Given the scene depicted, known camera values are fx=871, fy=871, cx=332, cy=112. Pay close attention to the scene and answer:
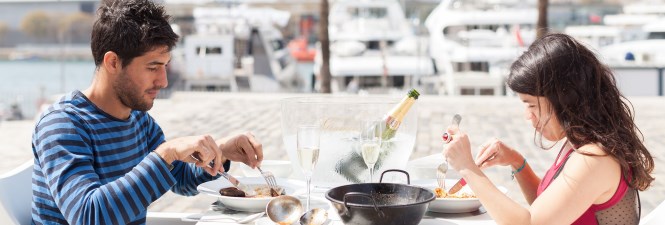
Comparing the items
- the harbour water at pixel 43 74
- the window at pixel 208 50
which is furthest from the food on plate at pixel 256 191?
the harbour water at pixel 43 74

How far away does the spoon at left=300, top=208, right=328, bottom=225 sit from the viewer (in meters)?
2.20

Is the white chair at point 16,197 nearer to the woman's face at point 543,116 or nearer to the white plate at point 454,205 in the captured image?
the white plate at point 454,205


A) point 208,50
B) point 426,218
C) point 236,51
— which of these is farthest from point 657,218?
point 236,51

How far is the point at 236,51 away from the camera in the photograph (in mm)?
27719

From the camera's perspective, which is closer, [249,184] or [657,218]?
[657,218]

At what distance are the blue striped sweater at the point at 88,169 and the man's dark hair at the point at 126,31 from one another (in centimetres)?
17

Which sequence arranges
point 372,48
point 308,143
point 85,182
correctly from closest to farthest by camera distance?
point 85,182
point 308,143
point 372,48

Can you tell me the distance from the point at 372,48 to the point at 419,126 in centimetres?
1742

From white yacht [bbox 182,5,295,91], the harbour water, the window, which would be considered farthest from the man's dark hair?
the harbour water

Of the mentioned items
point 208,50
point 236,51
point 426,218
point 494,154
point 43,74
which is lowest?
point 43,74

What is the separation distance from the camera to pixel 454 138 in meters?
2.18

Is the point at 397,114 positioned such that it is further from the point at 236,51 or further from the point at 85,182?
the point at 236,51

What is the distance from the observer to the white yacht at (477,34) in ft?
80.2

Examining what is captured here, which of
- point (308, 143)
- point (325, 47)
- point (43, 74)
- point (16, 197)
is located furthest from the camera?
point (43, 74)
